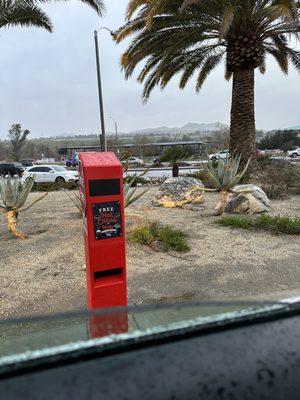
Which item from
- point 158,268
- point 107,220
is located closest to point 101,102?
point 158,268

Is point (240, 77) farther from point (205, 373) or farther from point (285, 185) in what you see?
point (205, 373)

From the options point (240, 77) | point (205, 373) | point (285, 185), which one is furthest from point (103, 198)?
point (240, 77)

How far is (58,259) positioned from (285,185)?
8289 mm

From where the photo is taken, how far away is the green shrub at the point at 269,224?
6.62m

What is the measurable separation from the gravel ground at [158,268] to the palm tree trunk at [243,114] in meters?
6.69

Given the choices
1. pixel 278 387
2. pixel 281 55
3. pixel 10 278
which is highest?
pixel 281 55

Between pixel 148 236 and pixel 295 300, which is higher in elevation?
pixel 295 300

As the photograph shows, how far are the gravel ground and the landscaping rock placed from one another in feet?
4.41

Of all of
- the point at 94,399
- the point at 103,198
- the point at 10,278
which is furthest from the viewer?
the point at 10,278

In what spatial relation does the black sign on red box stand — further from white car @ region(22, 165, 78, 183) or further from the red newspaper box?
white car @ region(22, 165, 78, 183)

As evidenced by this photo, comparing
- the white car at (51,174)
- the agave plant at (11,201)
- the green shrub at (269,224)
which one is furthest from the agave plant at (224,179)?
the white car at (51,174)

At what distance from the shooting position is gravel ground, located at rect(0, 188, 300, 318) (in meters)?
4.23

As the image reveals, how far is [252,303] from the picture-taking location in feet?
3.52

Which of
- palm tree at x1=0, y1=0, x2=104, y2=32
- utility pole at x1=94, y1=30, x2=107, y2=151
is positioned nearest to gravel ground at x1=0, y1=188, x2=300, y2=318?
palm tree at x1=0, y1=0, x2=104, y2=32
